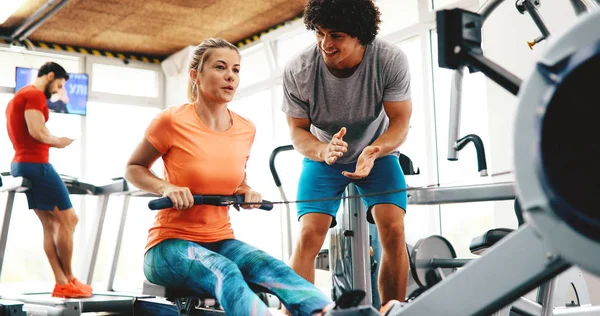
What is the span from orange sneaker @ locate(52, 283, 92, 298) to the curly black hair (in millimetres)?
2732

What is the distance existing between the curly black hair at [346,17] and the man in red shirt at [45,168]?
7.50 feet

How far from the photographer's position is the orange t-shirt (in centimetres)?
200

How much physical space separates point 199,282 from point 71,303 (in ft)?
7.67

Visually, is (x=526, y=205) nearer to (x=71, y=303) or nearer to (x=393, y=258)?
(x=393, y=258)

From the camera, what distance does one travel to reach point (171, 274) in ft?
6.07

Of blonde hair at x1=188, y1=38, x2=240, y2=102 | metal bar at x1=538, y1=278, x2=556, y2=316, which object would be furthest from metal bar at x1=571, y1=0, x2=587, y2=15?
blonde hair at x1=188, y1=38, x2=240, y2=102

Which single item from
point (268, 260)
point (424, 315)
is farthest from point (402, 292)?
point (424, 315)

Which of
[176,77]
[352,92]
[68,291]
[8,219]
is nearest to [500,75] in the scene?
[352,92]

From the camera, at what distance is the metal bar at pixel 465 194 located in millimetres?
2473

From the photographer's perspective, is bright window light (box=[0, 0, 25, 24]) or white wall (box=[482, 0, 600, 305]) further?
bright window light (box=[0, 0, 25, 24])

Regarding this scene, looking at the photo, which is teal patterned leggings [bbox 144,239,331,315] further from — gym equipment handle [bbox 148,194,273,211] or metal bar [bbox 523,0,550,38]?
metal bar [bbox 523,0,550,38]

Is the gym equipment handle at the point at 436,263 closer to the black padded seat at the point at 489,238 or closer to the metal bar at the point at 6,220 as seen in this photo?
the black padded seat at the point at 489,238

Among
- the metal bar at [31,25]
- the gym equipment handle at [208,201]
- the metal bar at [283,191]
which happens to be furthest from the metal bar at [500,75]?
the metal bar at [31,25]

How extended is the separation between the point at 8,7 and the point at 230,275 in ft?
17.5
